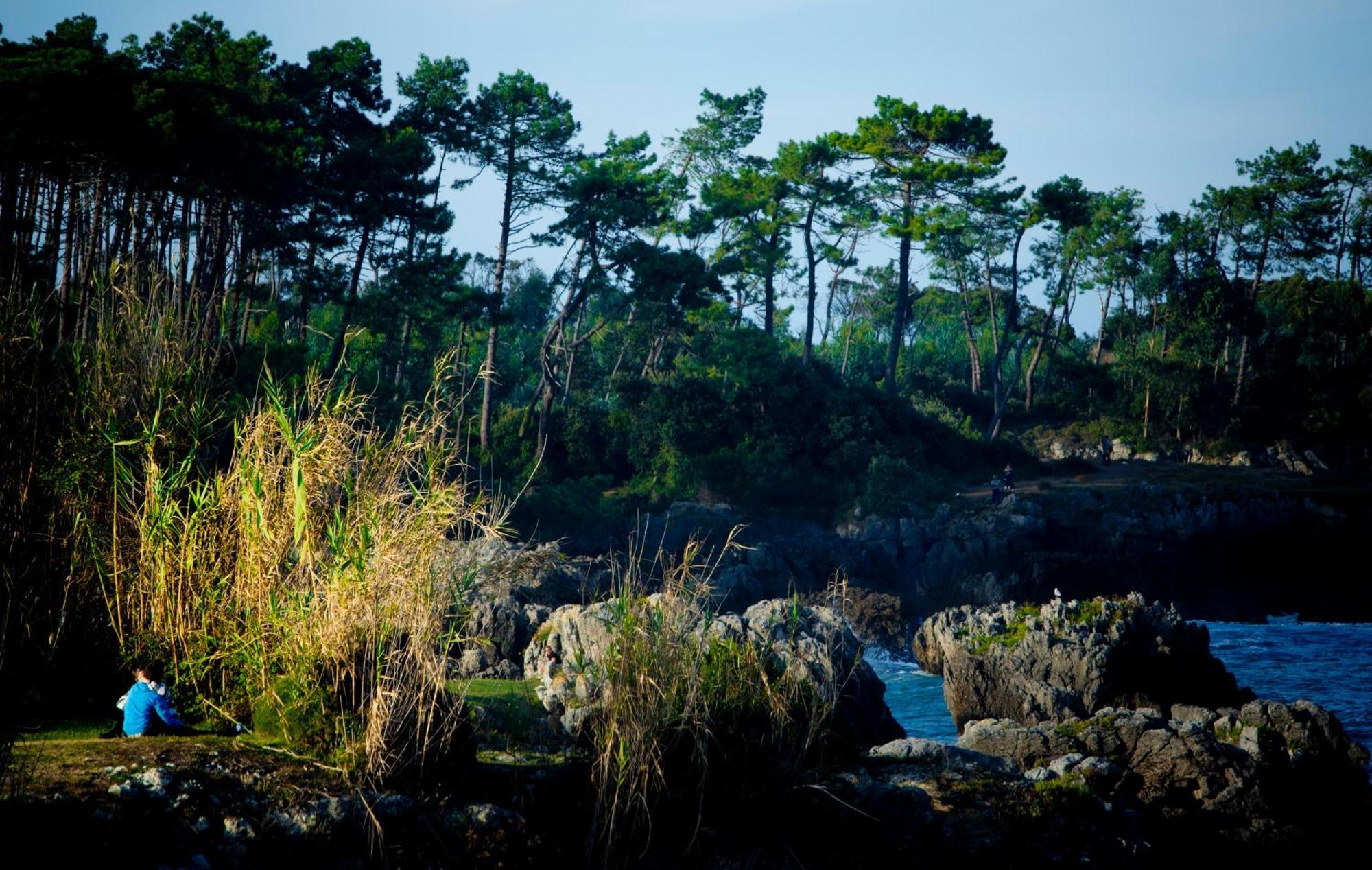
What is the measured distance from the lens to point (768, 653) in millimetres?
9844

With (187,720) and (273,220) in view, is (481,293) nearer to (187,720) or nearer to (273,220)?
(273,220)

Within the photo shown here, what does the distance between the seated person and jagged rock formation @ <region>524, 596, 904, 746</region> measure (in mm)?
3420

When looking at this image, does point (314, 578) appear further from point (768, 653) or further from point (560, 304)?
point (560, 304)

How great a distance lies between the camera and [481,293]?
115 ft

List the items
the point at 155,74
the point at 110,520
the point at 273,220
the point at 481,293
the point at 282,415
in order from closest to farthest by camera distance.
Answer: the point at 282,415 → the point at 110,520 → the point at 155,74 → the point at 273,220 → the point at 481,293

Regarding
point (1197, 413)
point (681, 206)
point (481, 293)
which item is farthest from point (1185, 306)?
point (481, 293)

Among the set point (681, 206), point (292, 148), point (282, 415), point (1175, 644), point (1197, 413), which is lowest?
point (1175, 644)

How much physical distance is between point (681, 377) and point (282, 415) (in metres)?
32.8

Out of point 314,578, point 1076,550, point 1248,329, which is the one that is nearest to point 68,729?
point 314,578

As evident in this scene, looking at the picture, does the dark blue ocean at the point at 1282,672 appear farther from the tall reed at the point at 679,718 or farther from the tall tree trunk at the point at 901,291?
the tall tree trunk at the point at 901,291

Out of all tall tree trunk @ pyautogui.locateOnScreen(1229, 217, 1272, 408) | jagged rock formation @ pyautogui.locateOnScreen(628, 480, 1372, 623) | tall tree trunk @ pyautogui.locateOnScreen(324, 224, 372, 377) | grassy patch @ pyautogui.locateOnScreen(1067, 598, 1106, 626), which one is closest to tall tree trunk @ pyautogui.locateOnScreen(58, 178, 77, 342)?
tall tree trunk @ pyautogui.locateOnScreen(324, 224, 372, 377)

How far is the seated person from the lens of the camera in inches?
362

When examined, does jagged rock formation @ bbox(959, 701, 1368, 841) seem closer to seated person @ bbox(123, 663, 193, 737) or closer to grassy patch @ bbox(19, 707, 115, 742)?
seated person @ bbox(123, 663, 193, 737)

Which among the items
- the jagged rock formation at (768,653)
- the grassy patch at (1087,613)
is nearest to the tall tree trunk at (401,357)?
the jagged rock formation at (768,653)
